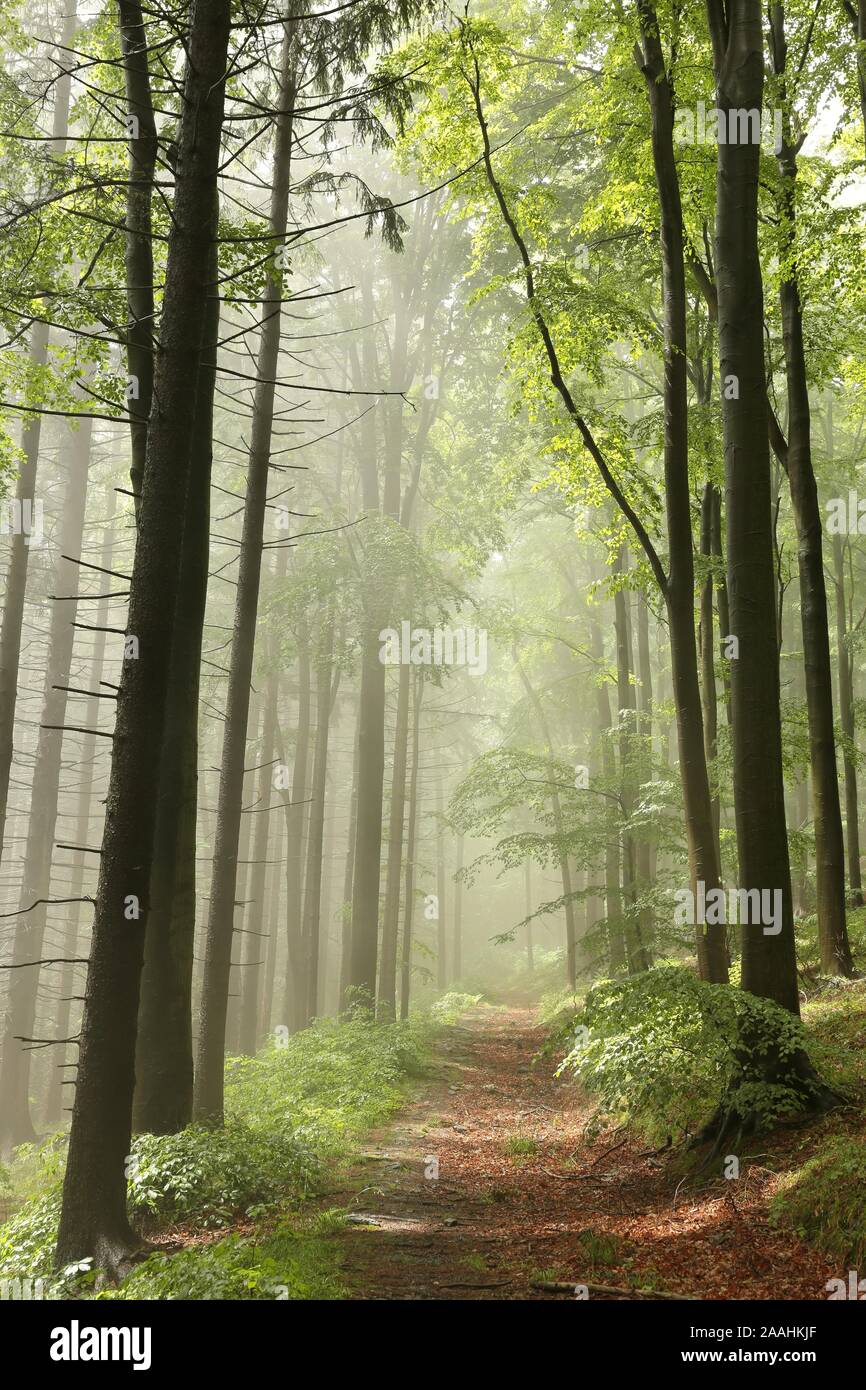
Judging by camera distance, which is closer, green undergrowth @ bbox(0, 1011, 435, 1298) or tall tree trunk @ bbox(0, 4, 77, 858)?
green undergrowth @ bbox(0, 1011, 435, 1298)

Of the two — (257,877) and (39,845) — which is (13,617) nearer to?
(39,845)

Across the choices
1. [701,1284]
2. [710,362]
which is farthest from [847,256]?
[701,1284]

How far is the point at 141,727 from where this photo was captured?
17.7ft

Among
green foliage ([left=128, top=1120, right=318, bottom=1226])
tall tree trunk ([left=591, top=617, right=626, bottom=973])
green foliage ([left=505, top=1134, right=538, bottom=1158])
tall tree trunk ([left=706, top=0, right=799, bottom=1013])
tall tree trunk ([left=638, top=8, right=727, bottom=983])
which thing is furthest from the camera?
tall tree trunk ([left=591, top=617, right=626, bottom=973])

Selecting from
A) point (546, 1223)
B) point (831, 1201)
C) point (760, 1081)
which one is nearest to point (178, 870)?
point (546, 1223)

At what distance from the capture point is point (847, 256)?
7961mm

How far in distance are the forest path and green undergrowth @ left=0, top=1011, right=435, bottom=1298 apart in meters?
0.36

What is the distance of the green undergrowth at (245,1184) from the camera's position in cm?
441

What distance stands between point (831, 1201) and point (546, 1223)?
191 centimetres

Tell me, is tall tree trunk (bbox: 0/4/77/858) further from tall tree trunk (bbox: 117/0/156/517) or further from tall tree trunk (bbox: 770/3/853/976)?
tall tree trunk (bbox: 770/3/853/976)

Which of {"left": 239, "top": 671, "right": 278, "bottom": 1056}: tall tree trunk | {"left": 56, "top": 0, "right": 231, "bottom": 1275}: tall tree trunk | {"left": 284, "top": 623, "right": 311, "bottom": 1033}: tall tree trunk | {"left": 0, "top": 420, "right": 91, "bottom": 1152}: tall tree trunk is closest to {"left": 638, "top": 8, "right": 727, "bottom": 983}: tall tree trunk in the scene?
{"left": 56, "top": 0, "right": 231, "bottom": 1275}: tall tree trunk

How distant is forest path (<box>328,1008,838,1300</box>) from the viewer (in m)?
4.38

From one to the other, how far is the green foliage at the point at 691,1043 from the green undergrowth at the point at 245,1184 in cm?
234
